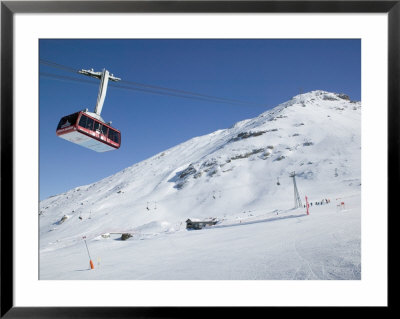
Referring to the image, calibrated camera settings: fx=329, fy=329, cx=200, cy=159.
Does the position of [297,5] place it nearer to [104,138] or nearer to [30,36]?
[30,36]

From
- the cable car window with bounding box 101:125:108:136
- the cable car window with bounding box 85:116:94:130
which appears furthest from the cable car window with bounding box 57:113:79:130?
the cable car window with bounding box 101:125:108:136

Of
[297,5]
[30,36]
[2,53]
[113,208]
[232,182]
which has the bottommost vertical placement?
[113,208]

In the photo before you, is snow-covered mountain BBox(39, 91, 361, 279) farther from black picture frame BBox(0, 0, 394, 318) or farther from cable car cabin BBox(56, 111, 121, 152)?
black picture frame BBox(0, 0, 394, 318)

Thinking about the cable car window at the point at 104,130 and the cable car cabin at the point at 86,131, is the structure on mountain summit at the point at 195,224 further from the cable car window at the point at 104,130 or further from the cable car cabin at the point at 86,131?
the cable car window at the point at 104,130

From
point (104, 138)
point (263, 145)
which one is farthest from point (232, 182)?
point (104, 138)

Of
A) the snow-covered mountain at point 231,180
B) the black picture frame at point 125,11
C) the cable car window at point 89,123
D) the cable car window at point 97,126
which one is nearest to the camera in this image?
the black picture frame at point 125,11

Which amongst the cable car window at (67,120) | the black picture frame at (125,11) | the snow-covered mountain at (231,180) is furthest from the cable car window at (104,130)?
the snow-covered mountain at (231,180)

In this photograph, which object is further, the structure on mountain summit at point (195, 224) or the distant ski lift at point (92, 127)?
the structure on mountain summit at point (195, 224)

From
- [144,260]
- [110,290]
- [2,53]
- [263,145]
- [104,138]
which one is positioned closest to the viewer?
[2,53]
